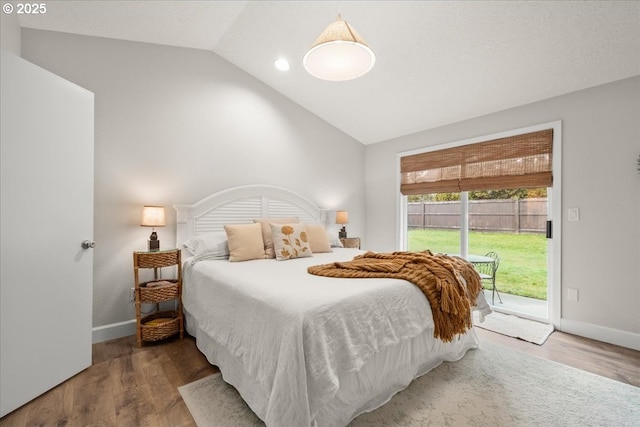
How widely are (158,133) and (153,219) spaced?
930 mm

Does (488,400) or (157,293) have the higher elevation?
(157,293)

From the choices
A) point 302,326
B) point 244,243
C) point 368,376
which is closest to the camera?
point 302,326

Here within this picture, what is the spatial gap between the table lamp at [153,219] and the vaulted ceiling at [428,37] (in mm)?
1652

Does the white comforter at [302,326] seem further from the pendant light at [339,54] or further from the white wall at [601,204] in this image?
the white wall at [601,204]

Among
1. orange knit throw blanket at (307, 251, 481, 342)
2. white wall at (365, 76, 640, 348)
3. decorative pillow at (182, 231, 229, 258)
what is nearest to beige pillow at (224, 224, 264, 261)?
decorative pillow at (182, 231, 229, 258)

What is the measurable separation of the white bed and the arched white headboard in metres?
0.79

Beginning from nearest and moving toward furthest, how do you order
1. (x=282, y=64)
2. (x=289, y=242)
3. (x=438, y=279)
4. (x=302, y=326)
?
(x=302, y=326) < (x=438, y=279) < (x=289, y=242) < (x=282, y=64)

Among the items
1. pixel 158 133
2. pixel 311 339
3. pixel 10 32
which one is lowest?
pixel 311 339

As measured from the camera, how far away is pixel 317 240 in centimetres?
327

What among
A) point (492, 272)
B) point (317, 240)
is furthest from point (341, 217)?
point (492, 272)

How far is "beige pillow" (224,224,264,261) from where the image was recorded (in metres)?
2.76

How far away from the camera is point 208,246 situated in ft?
9.28

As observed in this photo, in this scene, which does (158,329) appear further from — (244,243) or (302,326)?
(302,326)

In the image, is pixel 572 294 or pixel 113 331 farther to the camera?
pixel 572 294
